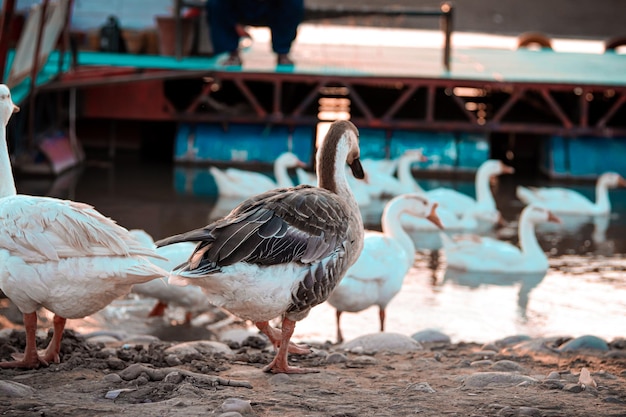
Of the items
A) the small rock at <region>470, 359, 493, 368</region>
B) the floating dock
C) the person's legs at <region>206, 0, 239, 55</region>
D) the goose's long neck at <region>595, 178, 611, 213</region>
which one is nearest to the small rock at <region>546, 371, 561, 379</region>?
the small rock at <region>470, 359, 493, 368</region>

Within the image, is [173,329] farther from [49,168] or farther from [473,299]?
[49,168]

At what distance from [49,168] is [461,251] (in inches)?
300

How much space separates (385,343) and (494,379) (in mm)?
1504

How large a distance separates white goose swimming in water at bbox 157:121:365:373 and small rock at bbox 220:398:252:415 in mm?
881

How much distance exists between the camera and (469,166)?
18312mm

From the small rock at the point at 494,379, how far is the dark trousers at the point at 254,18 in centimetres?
1178

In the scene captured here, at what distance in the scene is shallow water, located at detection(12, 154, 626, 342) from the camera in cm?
873

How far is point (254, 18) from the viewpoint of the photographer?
17156 millimetres

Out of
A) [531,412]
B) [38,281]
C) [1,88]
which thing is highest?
[1,88]

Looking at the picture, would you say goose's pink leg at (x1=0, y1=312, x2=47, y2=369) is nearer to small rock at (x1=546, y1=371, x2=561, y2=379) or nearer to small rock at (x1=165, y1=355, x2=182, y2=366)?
small rock at (x1=165, y1=355, x2=182, y2=366)

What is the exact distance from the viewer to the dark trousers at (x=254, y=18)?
16.8 m

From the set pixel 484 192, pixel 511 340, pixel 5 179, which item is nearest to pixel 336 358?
pixel 511 340

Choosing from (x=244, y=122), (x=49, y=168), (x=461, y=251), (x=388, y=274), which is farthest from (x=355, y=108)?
(x=388, y=274)

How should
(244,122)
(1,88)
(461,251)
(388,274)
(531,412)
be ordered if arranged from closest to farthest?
(531,412), (1,88), (388,274), (461,251), (244,122)
